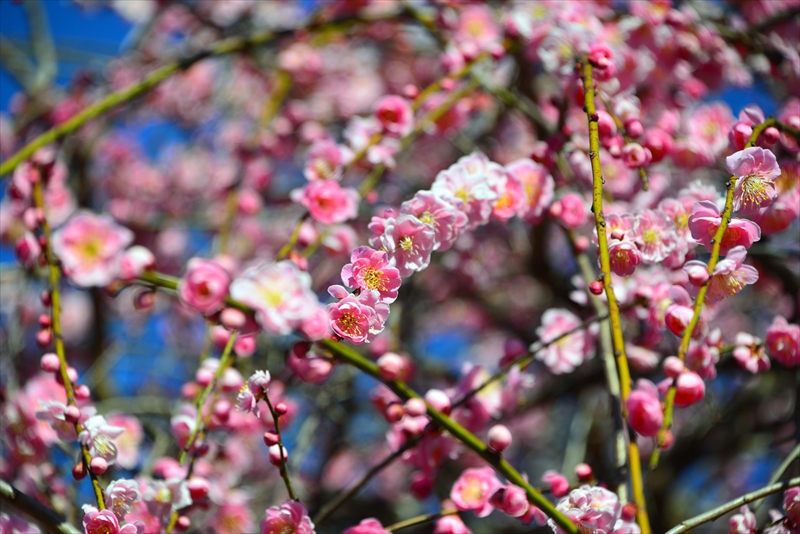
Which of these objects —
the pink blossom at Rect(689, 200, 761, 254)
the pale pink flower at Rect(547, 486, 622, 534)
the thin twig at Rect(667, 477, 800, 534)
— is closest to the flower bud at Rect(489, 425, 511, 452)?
the pale pink flower at Rect(547, 486, 622, 534)

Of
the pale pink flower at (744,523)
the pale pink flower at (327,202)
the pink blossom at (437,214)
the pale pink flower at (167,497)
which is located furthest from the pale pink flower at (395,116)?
the pale pink flower at (744,523)

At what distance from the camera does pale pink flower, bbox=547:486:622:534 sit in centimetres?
71

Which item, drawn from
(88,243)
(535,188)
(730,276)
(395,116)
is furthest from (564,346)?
(88,243)

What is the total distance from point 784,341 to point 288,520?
2.50 feet

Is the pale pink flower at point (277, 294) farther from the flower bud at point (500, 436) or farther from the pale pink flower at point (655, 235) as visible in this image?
the pale pink flower at point (655, 235)

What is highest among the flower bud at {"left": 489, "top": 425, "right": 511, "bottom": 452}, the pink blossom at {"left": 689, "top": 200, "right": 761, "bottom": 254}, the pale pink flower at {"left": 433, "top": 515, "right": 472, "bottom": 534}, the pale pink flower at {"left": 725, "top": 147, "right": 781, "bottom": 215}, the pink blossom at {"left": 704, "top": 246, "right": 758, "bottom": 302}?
the pale pink flower at {"left": 725, "top": 147, "right": 781, "bottom": 215}

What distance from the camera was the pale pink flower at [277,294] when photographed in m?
0.68

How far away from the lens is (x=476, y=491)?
905mm

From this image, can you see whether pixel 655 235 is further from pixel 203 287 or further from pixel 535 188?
pixel 203 287

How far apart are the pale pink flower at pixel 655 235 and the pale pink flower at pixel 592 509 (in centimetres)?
31

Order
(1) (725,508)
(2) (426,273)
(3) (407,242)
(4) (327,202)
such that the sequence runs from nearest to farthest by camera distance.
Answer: (1) (725,508), (3) (407,242), (4) (327,202), (2) (426,273)

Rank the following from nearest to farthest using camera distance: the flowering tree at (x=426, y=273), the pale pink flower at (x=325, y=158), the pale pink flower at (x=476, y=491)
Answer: the flowering tree at (x=426, y=273), the pale pink flower at (x=476, y=491), the pale pink flower at (x=325, y=158)

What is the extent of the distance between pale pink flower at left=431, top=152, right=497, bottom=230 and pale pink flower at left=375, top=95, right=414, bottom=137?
0.87 feet

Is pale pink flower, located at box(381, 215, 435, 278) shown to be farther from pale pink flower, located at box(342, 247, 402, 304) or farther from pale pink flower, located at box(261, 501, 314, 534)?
pale pink flower, located at box(261, 501, 314, 534)
